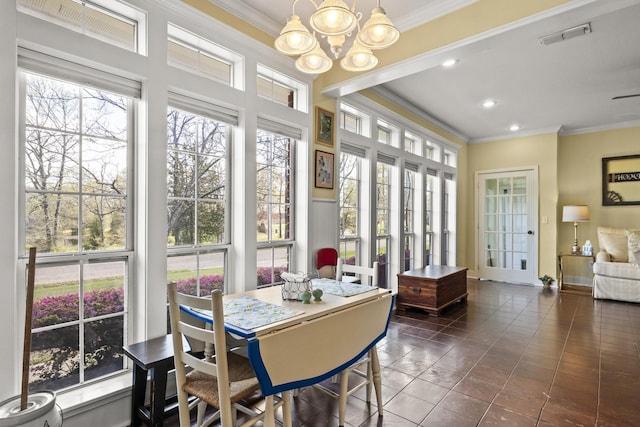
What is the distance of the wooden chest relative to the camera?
403 centimetres

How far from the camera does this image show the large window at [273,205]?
2924 mm

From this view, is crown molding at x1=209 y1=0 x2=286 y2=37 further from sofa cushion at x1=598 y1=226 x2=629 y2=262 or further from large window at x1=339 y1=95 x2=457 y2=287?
sofa cushion at x1=598 y1=226 x2=629 y2=262

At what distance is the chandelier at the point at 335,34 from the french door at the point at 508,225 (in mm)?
5324

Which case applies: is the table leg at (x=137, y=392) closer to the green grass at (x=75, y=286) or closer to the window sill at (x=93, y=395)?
the window sill at (x=93, y=395)

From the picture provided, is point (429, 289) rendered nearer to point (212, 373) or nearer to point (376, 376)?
point (376, 376)

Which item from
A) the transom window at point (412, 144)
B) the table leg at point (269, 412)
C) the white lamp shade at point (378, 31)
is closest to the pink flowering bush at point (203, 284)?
the table leg at point (269, 412)

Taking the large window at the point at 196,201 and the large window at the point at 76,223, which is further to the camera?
the large window at the point at 196,201

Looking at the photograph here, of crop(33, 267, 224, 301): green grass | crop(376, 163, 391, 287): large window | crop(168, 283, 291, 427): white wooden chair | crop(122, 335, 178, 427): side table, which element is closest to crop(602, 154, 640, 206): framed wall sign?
crop(376, 163, 391, 287): large window

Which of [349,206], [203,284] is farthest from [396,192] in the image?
[203,284]

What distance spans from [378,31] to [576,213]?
5.49m

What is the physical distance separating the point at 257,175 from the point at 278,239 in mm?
620

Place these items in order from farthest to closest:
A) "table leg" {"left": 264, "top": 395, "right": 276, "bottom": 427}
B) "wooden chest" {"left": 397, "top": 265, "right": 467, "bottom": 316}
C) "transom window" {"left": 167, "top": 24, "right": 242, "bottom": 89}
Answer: "wooden chest" {"left": 397, "top": 265, "right": 467, "bottom": 316}, "transom window" {"left": 167, "top": 24, "right": 242, "bottom": 89}, "table leg" {"left": 264, "top": 395, "right": 276, "bottom": 427}

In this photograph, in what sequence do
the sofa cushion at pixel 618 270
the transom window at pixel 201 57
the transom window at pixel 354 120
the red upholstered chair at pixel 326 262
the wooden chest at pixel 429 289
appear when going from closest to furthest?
Result: 1. the transom window at pixel 201 57
2. the red upholstered chair at pixel 326 262
3. the transom window at pixel 354 120
4. the wooden chest at pixel 429 289
5. the sofa cushion at pixel 618 270

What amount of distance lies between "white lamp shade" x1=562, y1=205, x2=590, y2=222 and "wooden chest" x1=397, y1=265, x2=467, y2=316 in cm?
256
